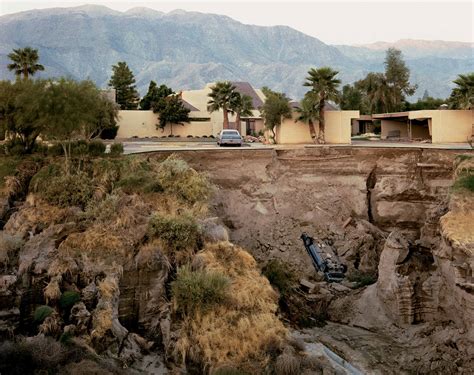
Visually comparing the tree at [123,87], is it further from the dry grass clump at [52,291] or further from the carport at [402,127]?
the dry grass clump at [52,291]

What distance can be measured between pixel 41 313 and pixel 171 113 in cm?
3521

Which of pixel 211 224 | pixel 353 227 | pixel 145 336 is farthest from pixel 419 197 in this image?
pixel 145 336

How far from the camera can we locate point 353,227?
2652 cm

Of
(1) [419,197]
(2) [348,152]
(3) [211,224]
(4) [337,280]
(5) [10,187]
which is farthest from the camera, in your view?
(2) [348,152]

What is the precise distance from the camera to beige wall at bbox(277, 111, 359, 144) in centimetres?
3512

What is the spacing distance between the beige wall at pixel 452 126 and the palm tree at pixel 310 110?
821 cm

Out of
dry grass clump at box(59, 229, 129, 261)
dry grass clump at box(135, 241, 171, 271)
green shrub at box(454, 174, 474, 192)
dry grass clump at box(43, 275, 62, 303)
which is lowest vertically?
dry grass clump at box(43, 275, 62, 303)

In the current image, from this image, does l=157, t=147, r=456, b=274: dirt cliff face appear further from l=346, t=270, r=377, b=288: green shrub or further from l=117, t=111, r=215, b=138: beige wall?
l=117, t=111, r=215, b=138: beige wall

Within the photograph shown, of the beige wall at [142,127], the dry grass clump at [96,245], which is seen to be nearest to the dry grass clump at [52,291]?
the dry grass clump at [96,245]

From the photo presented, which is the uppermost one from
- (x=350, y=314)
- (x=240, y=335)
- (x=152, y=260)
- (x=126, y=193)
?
(x=126, y=193)

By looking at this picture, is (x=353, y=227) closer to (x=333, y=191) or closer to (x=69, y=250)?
(x=333, y=191)

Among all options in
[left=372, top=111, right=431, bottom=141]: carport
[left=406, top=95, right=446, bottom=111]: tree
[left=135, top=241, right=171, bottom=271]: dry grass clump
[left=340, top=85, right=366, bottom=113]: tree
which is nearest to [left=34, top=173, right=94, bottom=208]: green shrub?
[left=135, top=241, right=171, bottom=271]: dry grass clump

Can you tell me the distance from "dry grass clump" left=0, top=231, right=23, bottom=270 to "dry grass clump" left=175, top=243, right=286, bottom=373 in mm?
5854

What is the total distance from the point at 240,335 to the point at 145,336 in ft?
9.89
